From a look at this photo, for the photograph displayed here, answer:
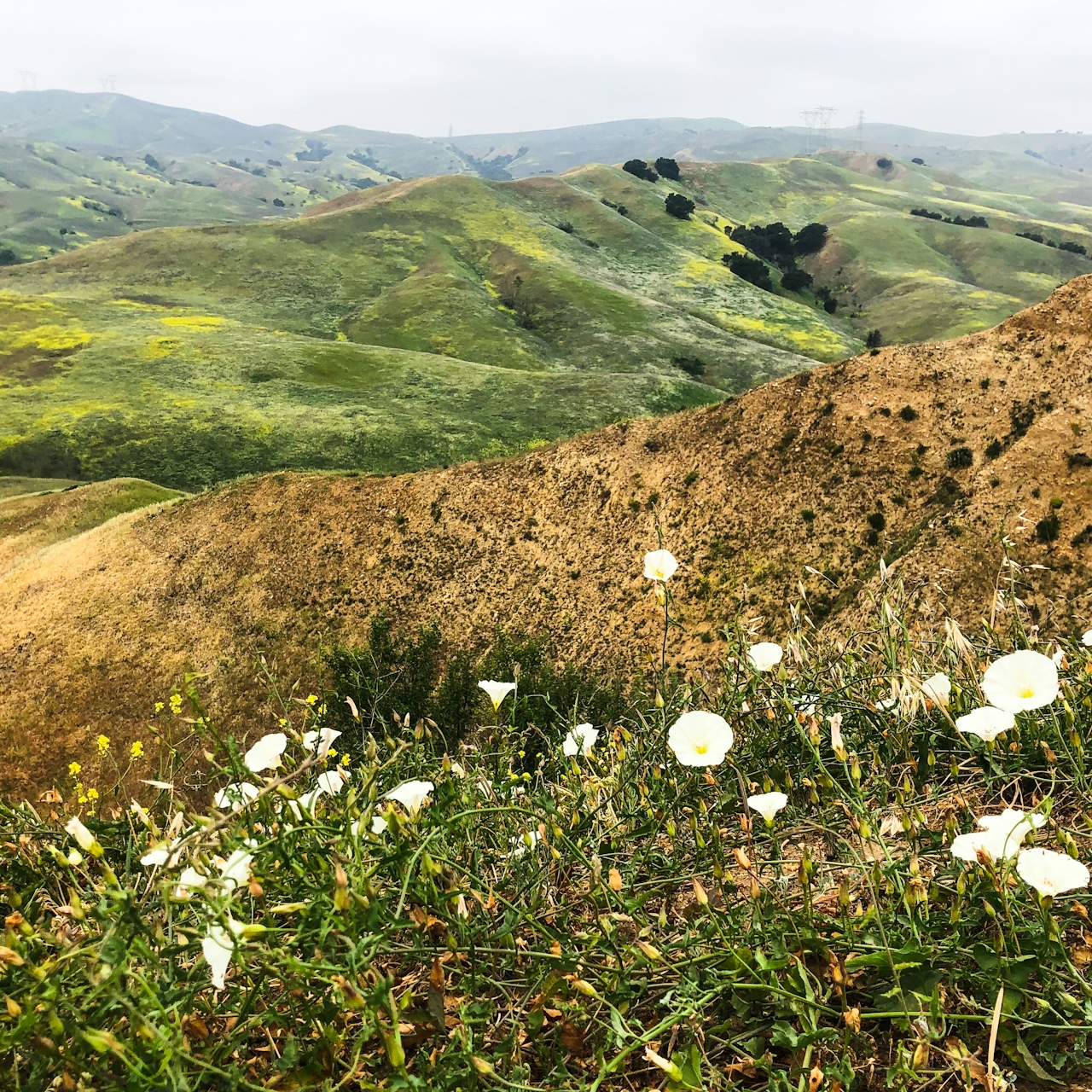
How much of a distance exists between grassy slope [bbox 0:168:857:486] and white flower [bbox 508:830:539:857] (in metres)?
53.4

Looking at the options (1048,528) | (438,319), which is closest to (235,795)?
(1048,528)

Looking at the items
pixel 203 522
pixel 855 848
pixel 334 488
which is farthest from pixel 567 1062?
pixel 203 522

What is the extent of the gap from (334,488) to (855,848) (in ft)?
85.9

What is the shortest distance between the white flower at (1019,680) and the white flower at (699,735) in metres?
1.30

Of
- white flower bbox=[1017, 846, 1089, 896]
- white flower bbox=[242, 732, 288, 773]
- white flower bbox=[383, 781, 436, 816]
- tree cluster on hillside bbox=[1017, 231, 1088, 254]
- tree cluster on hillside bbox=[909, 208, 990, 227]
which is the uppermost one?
tree cluster on hillside bbox=[909, 208, 990, 227]

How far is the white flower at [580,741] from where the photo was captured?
483 centimetres

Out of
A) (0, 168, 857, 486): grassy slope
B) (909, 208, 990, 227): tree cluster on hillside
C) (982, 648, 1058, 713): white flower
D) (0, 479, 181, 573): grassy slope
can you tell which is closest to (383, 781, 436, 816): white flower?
(982, 648, 1058, 713): white flower

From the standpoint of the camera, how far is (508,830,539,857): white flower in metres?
3.75

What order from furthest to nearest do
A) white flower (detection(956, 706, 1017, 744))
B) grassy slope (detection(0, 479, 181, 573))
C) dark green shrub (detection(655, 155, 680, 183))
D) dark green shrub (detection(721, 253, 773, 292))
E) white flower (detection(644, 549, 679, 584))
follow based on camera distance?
1. dark green shrub (detection(655, 155, 680, 183))
2. dark green shrub (detection(721, 253, 773, 292))
3. grassy slope (detection(0, 479, 181, 573))
4. white flower (detection(644, 549, 679, 584))
5. white flower (detection(956, 706, 1017, 744))

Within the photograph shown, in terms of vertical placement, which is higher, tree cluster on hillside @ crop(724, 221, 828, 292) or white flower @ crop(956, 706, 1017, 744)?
tree cluster on hillside @ crop(724, 221, 828, 292)

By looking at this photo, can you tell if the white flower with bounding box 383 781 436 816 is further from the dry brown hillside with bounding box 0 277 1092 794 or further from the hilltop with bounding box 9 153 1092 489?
the hilltop with bounding box 9 153 1092 489

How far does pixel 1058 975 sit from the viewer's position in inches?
106

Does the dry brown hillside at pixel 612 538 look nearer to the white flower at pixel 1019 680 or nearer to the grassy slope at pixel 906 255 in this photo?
the white flower at pixel 1019 680

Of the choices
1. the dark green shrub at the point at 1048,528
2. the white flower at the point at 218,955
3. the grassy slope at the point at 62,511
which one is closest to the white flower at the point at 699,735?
the white flower at the point at 218,955
